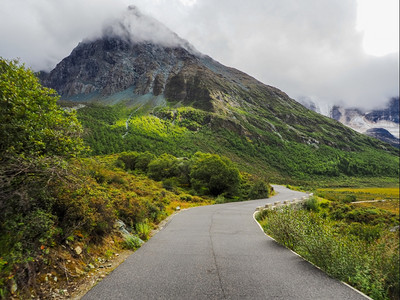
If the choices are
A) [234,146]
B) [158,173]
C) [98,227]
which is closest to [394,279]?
[98,227]

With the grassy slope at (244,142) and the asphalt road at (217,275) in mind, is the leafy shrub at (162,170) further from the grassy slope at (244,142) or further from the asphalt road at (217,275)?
the grassy slope at (244,142)

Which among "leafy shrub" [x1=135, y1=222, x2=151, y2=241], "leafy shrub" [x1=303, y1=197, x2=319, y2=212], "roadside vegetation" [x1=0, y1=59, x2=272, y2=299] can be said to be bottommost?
"leafy shrub" [x1=303, y1=197, x2=319, y2=212]

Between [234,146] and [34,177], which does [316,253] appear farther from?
[234,146]

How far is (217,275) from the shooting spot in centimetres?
538

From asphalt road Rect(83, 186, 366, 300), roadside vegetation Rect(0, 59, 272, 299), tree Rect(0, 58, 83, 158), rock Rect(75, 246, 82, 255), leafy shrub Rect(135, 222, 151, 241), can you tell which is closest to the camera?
roadside vegetation Rect(0, 59, 272, 299)

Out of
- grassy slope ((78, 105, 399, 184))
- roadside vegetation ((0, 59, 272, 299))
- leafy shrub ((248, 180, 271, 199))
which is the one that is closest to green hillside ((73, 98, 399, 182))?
grassy slope ((78, 105, 399, 184))

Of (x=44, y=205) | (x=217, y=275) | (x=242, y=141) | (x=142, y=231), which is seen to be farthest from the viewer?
(x=242, y=141)

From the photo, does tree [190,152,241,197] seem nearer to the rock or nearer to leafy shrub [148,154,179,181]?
leafy shrub [148,154,179,181]

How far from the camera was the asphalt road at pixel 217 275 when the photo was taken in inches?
176

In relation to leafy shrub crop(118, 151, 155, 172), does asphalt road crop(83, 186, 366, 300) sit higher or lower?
lower

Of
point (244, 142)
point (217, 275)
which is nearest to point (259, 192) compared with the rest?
point (217, 275)

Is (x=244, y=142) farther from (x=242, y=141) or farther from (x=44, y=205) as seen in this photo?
(x=44, y=205)

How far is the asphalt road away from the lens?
4.46 metres

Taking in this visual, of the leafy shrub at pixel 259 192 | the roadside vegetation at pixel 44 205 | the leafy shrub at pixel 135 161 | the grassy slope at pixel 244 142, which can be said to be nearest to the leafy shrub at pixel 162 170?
the leafy shrub at pixel 135 161
